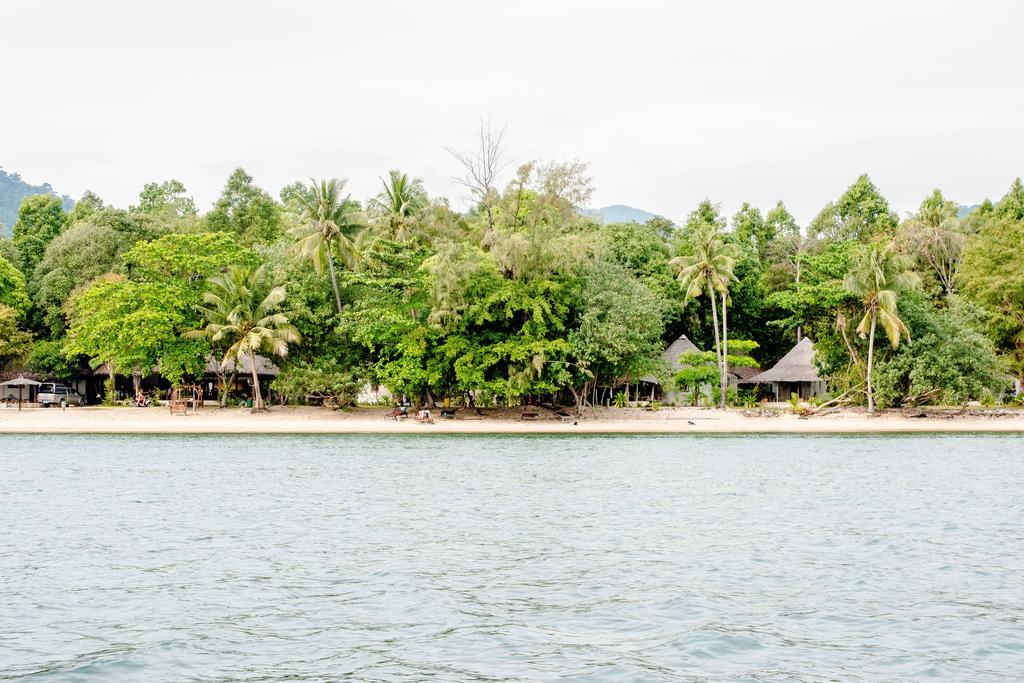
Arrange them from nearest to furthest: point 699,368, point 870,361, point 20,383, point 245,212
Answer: point 870,361, point 699,368, point 20,383, point 245,212

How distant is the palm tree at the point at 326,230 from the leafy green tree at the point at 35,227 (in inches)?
746

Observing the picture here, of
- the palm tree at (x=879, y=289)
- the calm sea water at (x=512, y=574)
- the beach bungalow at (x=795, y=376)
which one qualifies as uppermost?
the palm tree at (x=879, y=289)

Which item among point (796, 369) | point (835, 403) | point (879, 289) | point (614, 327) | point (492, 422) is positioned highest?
point (879, 289)

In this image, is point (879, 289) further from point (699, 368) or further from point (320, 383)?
point (320, 383)

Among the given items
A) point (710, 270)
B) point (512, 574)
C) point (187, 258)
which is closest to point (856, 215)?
point (710, 270)

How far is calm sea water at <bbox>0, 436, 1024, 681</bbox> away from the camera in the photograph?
8.95 metres

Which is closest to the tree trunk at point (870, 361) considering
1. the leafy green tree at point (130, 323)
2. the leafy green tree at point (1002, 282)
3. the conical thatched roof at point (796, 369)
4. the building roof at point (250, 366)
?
the leafy green tree at point (1002, 282)

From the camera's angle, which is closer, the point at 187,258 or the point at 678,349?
the point at 187,258

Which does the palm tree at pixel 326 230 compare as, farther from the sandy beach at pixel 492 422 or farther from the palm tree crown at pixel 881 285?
the palm tree crown at pixel 881 285

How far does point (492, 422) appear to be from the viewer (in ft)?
130

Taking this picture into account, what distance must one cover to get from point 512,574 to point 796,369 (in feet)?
125

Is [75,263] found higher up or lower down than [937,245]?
lower down

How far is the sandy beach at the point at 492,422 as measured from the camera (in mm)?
37656

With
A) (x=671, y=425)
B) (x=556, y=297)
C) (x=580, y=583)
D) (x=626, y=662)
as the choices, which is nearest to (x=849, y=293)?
(x=671, y=425)
